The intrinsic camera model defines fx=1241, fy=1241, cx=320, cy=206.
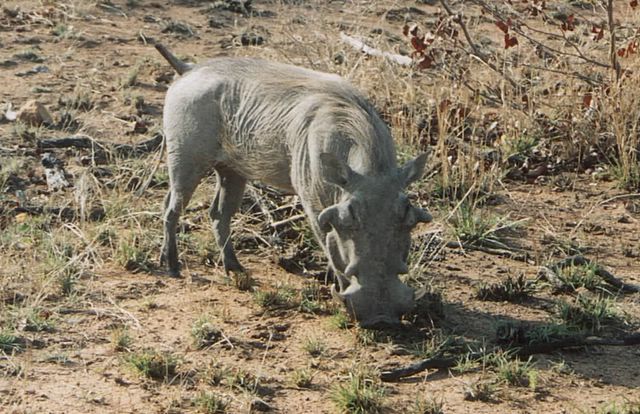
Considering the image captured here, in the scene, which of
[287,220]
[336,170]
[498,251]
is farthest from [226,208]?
[498,251]

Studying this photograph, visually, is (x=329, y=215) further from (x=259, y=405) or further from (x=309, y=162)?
(x=259, y=405)

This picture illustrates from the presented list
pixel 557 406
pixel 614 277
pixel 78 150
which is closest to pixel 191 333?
pixel 557 406

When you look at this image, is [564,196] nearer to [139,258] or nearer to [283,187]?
[283,187]

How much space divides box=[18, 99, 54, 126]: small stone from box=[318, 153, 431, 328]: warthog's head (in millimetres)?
3263

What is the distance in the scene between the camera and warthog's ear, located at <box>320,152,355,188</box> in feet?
15.7

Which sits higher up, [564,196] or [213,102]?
[213,102]

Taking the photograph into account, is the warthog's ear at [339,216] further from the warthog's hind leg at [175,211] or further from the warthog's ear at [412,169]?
the warthog's hind leg at [175,211]

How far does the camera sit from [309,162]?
205 inches

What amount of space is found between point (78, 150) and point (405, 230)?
10.2 ft

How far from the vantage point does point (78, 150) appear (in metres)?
7.29

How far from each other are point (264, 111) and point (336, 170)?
858 millimetres

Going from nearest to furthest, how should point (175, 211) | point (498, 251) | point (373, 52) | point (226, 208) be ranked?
point (175, 211) < point (226, 208) < point (498, 251) < point (373, 52)

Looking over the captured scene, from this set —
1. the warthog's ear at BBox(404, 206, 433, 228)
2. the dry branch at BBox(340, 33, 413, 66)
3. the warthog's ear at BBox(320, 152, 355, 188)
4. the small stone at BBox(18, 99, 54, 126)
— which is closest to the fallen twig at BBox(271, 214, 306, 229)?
the warthog's ear at BBox(320, 152, 355, 188)

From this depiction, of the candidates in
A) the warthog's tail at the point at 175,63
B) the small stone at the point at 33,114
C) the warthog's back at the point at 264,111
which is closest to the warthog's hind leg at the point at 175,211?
the warthog's back at the point at 264,111
